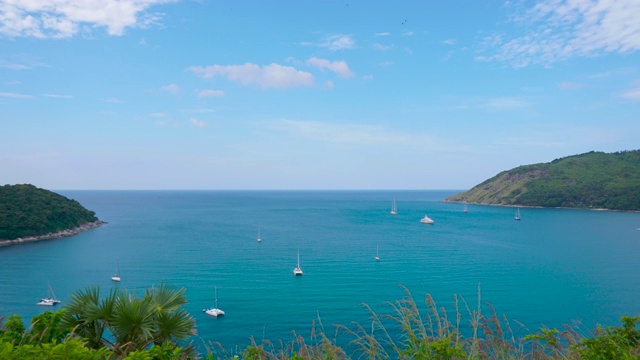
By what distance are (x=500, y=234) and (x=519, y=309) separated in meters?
48.8

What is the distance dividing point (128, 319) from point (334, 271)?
4316cm

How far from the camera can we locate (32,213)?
7512cm

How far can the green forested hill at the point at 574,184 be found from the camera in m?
131

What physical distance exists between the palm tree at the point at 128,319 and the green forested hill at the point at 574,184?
492 feet

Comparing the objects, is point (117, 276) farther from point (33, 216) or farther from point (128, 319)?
point (128, 319)

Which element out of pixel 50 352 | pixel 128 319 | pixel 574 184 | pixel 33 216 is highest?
pixel 574 184

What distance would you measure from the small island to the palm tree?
77.0 meters

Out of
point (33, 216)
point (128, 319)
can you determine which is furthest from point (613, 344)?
point (33, 216)

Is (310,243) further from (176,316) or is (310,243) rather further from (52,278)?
(176,316)

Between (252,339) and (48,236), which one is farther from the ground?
(252,339)

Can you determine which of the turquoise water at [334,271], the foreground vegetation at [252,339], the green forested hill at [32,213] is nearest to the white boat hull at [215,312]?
the turquoise water at [334,271]

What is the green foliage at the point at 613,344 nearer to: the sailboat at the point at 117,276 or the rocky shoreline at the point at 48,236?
the sailboat at the point at 117,276

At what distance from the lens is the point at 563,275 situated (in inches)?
1901

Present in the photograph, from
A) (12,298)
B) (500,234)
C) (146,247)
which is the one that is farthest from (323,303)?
(500,234)
